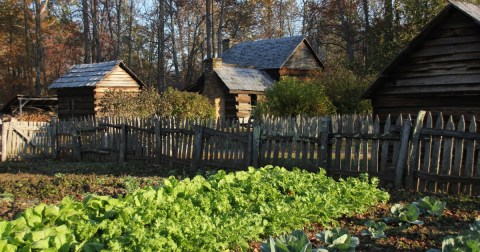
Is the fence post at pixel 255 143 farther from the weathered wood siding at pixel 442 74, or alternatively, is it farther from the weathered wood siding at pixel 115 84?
the weathered wood siding at pixel 115 84

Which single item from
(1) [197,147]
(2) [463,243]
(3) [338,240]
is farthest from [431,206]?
(1) [197,147]

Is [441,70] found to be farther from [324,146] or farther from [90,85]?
[90,85]

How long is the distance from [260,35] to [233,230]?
48573 millimetres

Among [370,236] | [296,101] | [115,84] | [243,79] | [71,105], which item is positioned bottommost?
[370,236]

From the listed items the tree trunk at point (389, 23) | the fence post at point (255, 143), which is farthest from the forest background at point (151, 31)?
the fence post at point (255, 143)

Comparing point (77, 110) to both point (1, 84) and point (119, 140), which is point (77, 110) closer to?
point (119, 140)

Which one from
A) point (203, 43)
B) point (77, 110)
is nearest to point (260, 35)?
point (203, 43)

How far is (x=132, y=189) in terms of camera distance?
29.1 ft

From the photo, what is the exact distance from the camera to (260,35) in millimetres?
51938

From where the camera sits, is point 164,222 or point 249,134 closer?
point 164,222

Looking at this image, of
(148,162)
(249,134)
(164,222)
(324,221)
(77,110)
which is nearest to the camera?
(164,222)

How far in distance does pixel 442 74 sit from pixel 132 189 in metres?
7.23

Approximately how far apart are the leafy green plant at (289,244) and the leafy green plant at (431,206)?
2623mm

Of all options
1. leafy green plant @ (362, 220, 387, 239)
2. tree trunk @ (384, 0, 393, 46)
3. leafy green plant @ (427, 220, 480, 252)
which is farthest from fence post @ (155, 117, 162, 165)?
tree trunk @ (384, 0, 393, 46)
